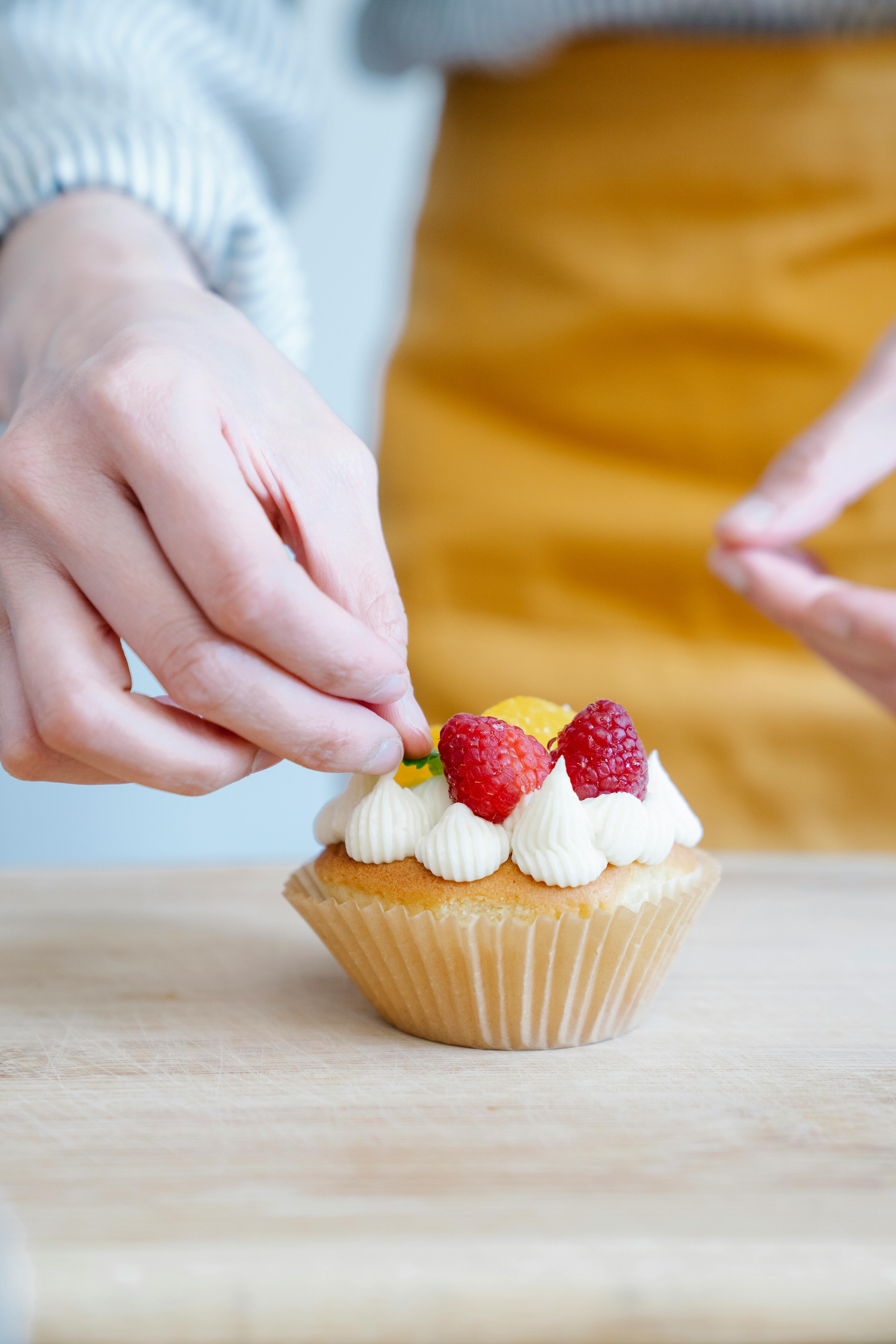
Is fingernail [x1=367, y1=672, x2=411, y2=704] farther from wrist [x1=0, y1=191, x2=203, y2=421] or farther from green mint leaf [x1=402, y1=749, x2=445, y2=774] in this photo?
wrist [x1=0, y1=191, x2=203, y2=421]

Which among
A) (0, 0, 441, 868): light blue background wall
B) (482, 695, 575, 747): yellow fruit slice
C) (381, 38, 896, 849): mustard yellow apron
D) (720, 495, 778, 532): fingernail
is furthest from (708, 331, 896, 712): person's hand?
(0, 0, 441, 868): light blue background wall

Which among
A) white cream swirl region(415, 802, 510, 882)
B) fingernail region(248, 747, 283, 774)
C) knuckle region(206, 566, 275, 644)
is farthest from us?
white cream swirl region(415, 802, 510, 882)

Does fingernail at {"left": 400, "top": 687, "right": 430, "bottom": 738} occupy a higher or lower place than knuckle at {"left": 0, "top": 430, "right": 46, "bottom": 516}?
lower

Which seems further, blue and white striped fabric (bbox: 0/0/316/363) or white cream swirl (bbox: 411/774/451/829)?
blue and white striped fabric (bbox: 0/0/316/363)

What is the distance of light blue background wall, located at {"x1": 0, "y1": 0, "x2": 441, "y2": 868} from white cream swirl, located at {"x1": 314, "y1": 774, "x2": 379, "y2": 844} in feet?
8.13

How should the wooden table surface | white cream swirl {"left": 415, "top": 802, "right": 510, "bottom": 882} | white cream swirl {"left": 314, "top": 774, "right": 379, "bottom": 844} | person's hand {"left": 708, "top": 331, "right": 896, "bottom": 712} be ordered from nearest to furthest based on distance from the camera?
the wooden table surface < white cream swirl {"left": 415, "top": 802, "right": 510, "bottom": 882} < white cream swirl {"left": 314, "top": 774, "right": 379, "bottom": 844} < person's hand {"left": 708, "top": 331, "right": 896, "bottom": 712}

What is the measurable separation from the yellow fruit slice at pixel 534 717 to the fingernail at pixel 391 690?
26cm

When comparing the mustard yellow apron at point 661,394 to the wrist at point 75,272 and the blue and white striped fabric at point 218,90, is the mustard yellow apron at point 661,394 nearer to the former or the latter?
the blue and white striped fabric at point 218,90

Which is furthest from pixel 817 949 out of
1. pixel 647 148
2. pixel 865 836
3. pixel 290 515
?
pixel 647 148

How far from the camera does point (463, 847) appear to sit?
1149 millimetres

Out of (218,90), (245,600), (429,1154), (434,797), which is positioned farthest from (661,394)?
(429,1154)

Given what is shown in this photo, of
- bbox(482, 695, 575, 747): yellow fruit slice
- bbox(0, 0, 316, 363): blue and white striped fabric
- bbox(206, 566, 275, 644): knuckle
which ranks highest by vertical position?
bbox(0, 0, 316, 363): blue and white striped fabric

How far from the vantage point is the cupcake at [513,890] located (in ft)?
3.73

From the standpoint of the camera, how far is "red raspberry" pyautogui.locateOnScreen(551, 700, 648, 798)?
1.18 meters
